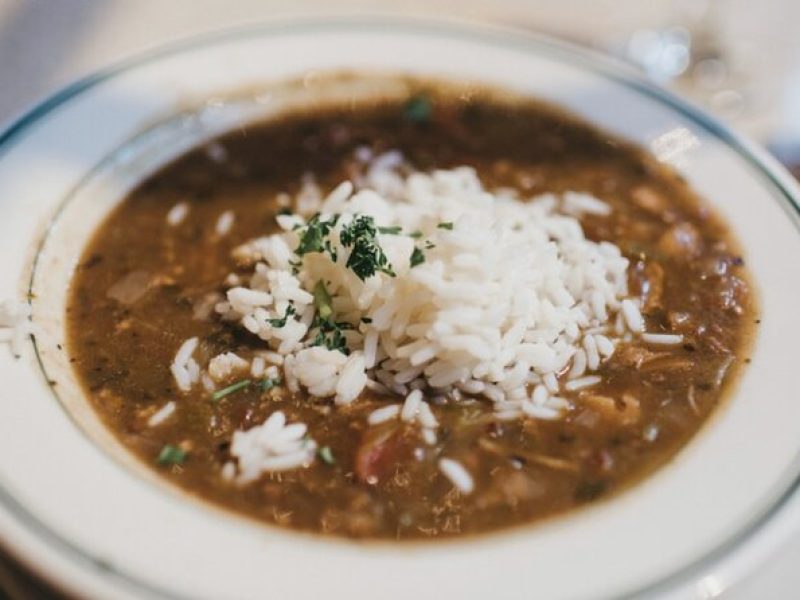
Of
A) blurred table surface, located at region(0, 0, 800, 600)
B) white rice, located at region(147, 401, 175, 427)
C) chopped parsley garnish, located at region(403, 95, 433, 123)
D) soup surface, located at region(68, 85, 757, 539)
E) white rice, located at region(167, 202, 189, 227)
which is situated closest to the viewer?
soup surface, located at region(68, 85, 757, 539)

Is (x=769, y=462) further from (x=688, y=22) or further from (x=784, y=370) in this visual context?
(x=688, y=22)

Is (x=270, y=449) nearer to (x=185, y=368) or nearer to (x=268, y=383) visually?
(x=268, y=383)

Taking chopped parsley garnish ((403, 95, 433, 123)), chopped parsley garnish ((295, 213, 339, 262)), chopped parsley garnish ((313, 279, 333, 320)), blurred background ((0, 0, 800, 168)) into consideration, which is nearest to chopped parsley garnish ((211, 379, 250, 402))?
chopped parsley garnish ((313, 279, 333, 320))

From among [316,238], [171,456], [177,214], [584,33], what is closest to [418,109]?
[177,214]

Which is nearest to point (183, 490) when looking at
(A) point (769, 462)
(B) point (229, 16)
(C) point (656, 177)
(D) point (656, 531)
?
(D) point (656, 531)

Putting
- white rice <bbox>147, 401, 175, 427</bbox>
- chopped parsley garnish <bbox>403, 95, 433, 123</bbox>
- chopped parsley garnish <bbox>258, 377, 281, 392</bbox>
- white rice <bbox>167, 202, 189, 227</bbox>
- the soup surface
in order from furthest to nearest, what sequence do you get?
1. chopped parsley garnish <bbox>403, 95, 433, 123</bbox>
2. white rice <bbox>167, 202, 189, 227</bbox>
3. chopped parsley garnish <bbox>258, 377, 281, 392</bbox>
4. white rice <bbox>147, 401, 175, 427</bbox>
5. the soup surface

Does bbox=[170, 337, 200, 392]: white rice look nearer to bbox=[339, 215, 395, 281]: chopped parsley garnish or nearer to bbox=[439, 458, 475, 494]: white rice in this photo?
bbox=[339, 215, 395, 281]: chopped parsley garnish
